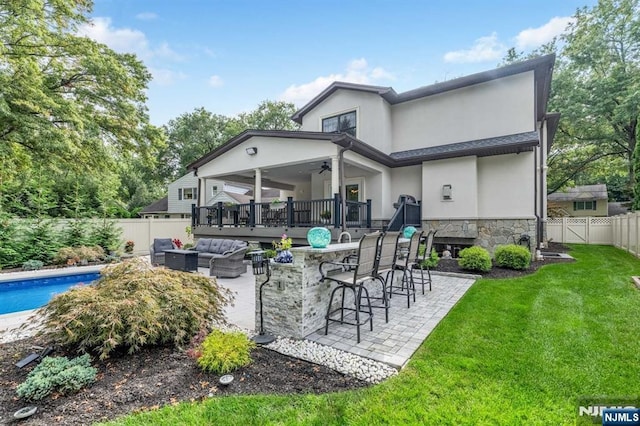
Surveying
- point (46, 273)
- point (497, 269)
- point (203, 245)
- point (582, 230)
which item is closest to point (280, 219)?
point (203, 245)

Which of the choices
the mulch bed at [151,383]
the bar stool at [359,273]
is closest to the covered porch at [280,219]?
the bar stool at [359,273]

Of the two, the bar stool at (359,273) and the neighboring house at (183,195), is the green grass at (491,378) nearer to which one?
the bar stool at (359,273)

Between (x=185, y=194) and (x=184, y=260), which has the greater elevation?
(x=185, y=194)

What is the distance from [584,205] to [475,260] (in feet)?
84.3

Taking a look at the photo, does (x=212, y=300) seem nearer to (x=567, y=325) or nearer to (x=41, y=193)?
(x=567, y=325)

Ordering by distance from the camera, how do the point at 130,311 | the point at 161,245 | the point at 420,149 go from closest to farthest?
the point at 130,311, the point at 161,245, the point at 420,149

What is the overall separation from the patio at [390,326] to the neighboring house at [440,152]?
162 inches

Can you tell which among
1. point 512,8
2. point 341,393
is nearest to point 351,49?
point 512,8

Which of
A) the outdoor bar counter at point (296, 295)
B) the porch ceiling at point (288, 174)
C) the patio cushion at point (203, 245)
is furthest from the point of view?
the porch ceiling at point (288, 174)

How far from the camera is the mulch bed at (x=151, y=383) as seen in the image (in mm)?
2402

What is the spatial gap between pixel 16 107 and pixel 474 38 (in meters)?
16.7

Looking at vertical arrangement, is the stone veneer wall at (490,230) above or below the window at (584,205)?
below

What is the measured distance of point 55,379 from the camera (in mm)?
2617

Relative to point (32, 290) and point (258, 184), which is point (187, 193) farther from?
point (32, 290)
